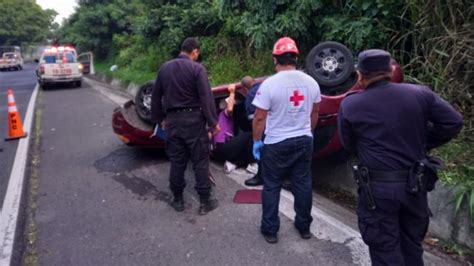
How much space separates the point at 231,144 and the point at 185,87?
60.6 inches

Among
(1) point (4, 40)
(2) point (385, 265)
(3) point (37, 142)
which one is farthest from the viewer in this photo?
(1) point (4, 40)

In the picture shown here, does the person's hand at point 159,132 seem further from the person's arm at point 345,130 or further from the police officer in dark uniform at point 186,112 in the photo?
the person's arm at point 345,130

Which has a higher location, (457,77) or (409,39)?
(409,39)

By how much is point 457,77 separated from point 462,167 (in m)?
1.36

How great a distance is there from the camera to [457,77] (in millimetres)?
5105

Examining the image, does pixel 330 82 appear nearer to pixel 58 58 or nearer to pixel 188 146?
pixel 188 146

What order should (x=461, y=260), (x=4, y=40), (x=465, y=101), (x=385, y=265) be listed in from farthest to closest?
(x=4, y=40), (x=465, y=101), (x=461, y=260), (x=385, y=265)

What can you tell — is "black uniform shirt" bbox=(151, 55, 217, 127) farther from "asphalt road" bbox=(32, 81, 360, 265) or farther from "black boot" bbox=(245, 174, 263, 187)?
"black boot" bbox=(245, 174, 263, 187)

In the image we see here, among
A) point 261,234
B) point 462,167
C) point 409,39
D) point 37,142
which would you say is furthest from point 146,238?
point 37,142

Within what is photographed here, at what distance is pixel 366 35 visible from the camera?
6.23 meters

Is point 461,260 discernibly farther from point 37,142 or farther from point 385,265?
point 37,142

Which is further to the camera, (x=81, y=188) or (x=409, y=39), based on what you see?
(x=409, y=39)

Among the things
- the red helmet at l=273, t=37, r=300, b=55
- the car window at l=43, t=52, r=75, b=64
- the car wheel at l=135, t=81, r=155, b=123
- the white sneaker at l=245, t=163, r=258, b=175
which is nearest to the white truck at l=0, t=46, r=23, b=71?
the car window at l=43, t=52, r=75, b=64

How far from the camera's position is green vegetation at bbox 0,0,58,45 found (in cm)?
5619
